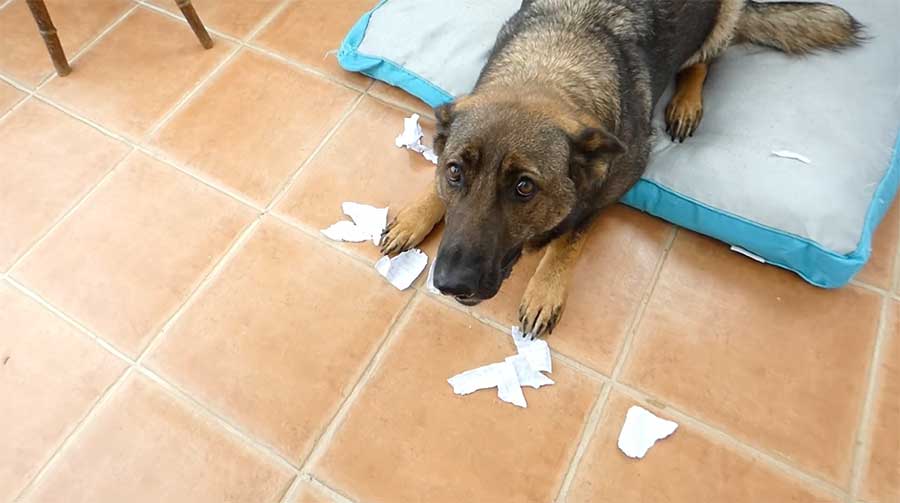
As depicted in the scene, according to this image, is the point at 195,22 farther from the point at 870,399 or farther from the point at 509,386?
the point at 870,399

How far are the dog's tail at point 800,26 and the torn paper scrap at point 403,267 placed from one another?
1693 mm

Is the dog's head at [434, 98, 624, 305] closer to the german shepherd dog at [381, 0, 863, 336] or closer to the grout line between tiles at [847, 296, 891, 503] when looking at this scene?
the german shepherd dog at [381, 0, 863, 336]

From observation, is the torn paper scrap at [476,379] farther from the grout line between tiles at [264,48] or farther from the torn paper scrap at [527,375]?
the grout line between tiles at [264,48]

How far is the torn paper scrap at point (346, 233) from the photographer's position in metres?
2.57

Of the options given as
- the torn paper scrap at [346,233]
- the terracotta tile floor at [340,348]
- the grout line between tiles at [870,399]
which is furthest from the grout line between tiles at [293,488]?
the grout line between tiles at [870,399]

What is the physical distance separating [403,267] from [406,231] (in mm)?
144

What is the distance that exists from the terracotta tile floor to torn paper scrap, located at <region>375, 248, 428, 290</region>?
0.21 feet

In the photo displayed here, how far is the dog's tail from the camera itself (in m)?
2.53

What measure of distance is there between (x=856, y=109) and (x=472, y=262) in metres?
1.74

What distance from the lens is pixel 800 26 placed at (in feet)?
8.32

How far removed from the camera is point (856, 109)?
2418mm

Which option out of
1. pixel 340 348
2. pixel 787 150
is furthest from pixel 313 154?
pixel 787 150

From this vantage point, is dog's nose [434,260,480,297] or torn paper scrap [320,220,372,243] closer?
dog's nose [434,260,480,297]

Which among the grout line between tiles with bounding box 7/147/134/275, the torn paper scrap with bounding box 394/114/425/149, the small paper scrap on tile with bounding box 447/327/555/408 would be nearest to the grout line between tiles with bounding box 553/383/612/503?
the small paper scrap on tile with bounding box 447/327/555/408
